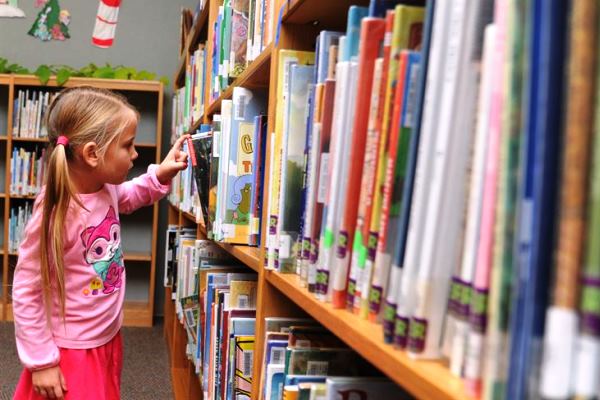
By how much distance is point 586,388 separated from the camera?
13.3 inches

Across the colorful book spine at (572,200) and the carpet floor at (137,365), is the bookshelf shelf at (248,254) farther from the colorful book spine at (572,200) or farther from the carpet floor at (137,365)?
the carpet floor at (137,365)

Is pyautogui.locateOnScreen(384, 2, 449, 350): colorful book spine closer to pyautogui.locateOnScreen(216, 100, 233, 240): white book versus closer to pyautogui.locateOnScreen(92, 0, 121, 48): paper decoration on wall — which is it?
pyautogui.locateOnScreen(216, 100, 233, 240): white book

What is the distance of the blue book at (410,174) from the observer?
1.76 ft

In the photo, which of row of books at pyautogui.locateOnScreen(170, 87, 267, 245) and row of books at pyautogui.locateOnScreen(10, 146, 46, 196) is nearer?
row of books at pyautogui.locateOnScreen(170, 87, 267, 245)

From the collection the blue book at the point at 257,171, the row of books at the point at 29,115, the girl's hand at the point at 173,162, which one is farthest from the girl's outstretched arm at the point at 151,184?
the row of books at the point at 29,115

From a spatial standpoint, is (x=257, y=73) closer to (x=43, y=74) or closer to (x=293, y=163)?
(x=293, y=163)

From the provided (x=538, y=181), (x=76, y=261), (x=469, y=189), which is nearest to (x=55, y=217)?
(x=76, y=261)

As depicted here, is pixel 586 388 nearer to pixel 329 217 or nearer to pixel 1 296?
pixel 329 217

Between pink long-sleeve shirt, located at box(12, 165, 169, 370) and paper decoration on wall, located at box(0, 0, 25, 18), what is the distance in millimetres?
3487

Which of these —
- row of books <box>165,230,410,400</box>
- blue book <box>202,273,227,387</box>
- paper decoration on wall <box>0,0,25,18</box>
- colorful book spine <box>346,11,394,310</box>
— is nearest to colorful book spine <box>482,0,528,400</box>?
colorful book spine <box>346,11,394,310</box>

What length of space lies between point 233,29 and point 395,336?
1333 millimetres

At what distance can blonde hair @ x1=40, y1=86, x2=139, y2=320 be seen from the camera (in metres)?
1.61

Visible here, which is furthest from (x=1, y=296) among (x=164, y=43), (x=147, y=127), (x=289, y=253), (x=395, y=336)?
(x=395, y=336)

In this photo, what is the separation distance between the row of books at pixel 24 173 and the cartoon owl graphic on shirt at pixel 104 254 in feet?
9.70
